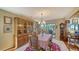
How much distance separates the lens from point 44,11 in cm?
253

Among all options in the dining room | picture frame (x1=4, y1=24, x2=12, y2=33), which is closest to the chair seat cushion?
the dining room

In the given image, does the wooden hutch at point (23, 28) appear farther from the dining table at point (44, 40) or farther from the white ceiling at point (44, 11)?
the dining table at point (44, 40)

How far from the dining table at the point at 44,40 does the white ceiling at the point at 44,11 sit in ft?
1.17

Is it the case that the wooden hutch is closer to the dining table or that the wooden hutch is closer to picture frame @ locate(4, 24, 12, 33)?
picture frame @ locate(4, 24, 12, 33)

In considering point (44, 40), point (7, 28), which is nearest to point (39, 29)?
point (44, 40)

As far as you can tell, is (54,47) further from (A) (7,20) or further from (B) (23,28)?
(A) (7,20)

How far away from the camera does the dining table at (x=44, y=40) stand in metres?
2.57

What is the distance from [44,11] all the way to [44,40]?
57 centimetres

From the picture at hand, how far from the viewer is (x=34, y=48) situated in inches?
101

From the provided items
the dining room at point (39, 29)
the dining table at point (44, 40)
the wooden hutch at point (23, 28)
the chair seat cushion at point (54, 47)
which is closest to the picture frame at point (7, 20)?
the dining room at point (39, 29)

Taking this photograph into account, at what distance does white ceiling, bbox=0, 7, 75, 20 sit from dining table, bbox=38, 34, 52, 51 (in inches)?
14.1
